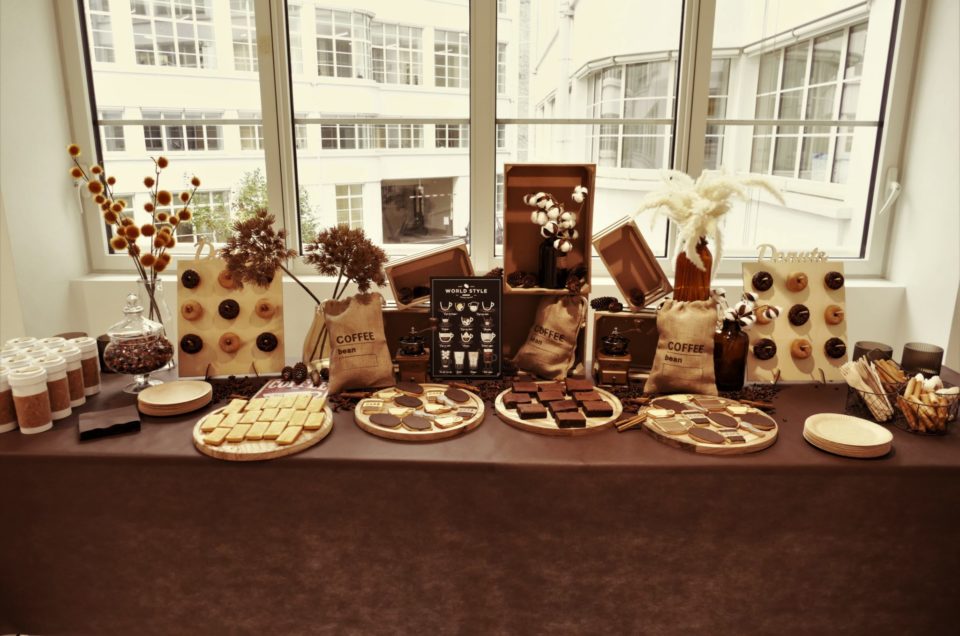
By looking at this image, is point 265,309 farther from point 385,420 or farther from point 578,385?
point 578,385

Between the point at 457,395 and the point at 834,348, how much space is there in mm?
1216

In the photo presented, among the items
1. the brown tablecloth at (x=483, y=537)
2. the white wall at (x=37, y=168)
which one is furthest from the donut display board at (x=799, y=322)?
the white wall at (x=37, y=168)

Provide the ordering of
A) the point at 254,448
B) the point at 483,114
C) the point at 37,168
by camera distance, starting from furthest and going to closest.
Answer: the point at 483,114 < the point at 37,168 < the point at 254,448

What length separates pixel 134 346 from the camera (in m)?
1.84

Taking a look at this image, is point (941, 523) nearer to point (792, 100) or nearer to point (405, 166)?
point (792, 100)

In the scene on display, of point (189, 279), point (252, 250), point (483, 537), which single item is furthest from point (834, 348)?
point (189, 279)

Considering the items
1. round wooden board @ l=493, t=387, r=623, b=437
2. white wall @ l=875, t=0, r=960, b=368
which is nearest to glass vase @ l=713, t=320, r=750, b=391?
round wooden board @ l=493, t=387, r=623, b=437

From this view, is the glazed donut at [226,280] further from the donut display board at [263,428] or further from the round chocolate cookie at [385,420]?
the round chocolate cookie at [385,420]

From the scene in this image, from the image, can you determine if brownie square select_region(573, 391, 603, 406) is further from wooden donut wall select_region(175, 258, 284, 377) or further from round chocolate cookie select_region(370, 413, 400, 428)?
wooden donut wall select_region(175, 258, 284, 377)

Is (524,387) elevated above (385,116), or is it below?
below

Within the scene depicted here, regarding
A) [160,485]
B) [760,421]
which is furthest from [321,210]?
[760,421]

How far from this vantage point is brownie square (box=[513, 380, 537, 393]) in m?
1.86

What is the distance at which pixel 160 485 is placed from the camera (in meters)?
1.53

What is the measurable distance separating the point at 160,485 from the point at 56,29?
219 cm
